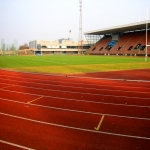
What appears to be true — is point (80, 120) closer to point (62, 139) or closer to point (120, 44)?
point (62, 139)

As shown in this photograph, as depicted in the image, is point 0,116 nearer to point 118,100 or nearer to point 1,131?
point 1,131

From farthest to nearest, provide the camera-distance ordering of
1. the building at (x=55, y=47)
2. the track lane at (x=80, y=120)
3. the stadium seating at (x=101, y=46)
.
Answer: the building at (x=55, y=47)
the stadium seating at (x=101, y=46)
the track lane at (x=80, y=120)

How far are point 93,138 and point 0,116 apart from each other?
10.9 ft

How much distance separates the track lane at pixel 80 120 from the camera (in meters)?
5.39

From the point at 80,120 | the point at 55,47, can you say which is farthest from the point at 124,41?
the point at 80,120

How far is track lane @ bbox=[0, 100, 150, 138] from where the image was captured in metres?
5.39

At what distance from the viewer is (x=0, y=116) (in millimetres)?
6492

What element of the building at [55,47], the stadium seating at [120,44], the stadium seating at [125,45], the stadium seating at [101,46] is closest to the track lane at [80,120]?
the stadium seating at [125,45]

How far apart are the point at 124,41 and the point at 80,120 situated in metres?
61.3

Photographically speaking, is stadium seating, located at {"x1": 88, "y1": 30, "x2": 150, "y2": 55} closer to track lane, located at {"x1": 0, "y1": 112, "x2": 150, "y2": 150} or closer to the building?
the building

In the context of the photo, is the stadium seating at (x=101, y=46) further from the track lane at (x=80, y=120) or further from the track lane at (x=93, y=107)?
the track lane at (x=80, y=120)

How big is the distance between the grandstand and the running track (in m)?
43.5

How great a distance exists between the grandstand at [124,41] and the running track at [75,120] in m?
43.5

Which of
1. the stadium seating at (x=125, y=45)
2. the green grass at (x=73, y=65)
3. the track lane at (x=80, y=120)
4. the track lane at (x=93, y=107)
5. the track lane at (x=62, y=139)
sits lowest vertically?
the track lane at (x=62, y=139)
